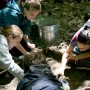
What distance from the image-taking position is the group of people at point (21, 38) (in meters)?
3.64

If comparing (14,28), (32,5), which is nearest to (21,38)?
(14,28)

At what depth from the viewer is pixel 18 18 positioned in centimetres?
433

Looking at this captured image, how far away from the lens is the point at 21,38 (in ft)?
12.5

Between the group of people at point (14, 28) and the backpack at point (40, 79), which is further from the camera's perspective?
the group of people at point (14, 28)

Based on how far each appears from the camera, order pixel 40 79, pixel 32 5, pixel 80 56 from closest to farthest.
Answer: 1. pixel 40 79
2. pixel 32 5
3. pixel 80 56

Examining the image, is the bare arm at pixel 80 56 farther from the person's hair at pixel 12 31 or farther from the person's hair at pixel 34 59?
the person's hair at pixel 34 59

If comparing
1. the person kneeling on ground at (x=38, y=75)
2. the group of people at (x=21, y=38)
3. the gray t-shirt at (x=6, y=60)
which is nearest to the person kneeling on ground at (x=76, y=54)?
the group of people at (x=21, y=38)

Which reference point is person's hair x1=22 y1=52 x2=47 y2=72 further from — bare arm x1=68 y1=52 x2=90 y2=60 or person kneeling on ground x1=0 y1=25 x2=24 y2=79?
bare arm x1=68 y1=52 x2=90 y2=60

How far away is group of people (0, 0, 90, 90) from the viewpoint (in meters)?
3.64

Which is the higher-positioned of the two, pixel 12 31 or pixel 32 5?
pixel 32 5

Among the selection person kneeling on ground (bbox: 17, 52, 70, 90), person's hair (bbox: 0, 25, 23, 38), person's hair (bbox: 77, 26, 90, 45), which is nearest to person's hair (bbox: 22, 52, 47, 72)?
person kneeling on ground (bbox: 17, 52, 70, 90)

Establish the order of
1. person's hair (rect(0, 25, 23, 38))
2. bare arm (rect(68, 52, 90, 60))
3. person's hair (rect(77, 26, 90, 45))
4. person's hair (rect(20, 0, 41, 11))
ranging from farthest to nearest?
bare arm (rect(68, 52, 90, 60))
person's hair (rect(20, 0, 41, 11))
person's hair (rect(77, 26, 90, 45))
person's hair (rect(0, 25, 23, 38))

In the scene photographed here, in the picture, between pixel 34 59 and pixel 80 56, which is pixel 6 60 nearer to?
pixel 34 59

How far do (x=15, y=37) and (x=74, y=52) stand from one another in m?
1.36
